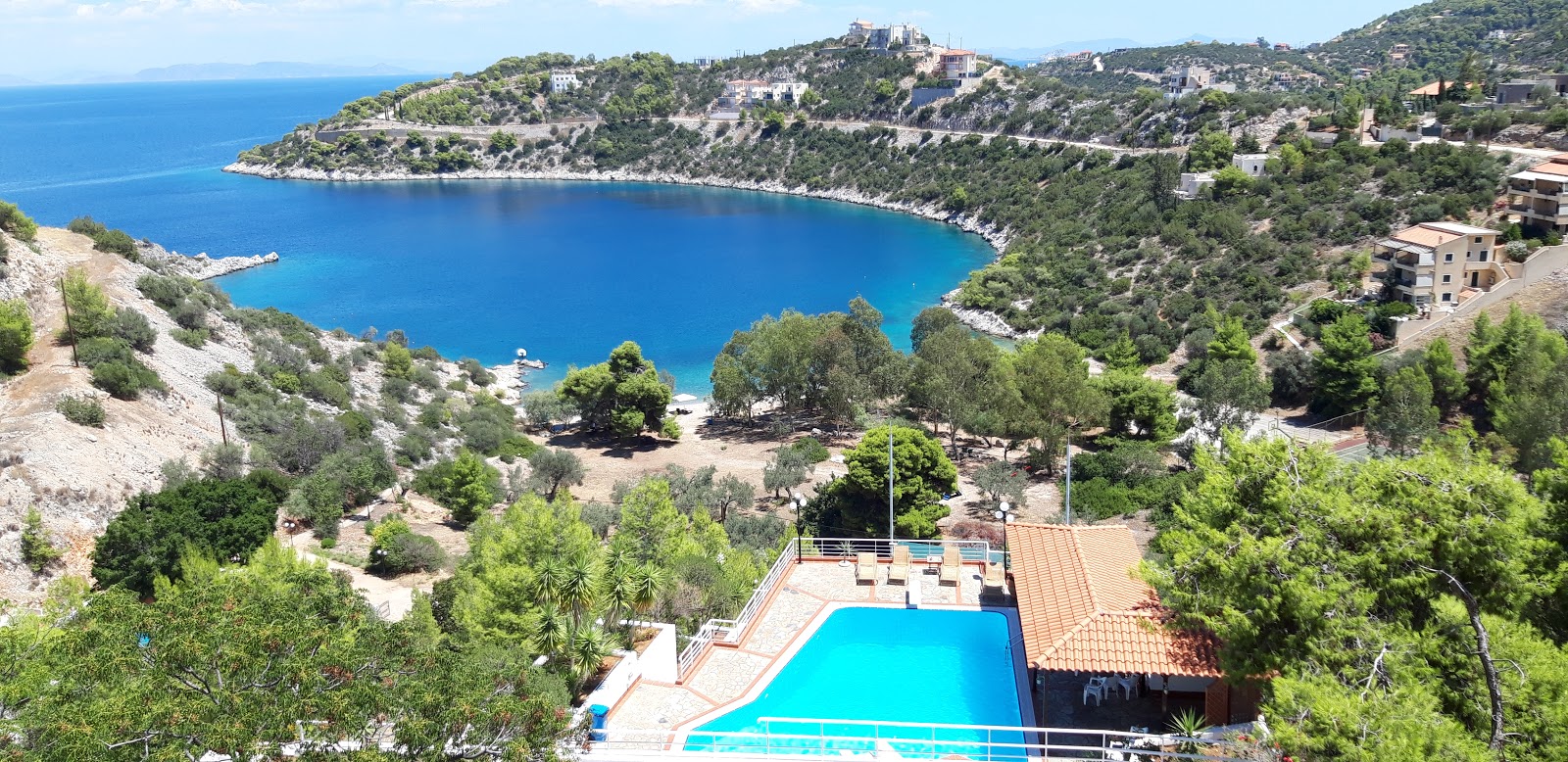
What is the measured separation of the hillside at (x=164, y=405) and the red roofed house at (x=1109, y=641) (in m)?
19.5

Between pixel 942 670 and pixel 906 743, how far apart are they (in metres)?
2.30

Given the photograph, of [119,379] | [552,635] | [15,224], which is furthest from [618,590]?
[15,224]

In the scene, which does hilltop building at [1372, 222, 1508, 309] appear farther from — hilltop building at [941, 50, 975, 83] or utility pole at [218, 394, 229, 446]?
hilltop building at [941, 50, 975, 83]

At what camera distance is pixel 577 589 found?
12.1m

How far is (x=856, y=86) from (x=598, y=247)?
5139 cm

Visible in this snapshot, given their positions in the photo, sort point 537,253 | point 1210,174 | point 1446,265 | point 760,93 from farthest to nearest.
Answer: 1. point 760,93
2. point 537,253
3. point 1210,174
4. point 1446,265

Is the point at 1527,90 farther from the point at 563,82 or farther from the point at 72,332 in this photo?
the point at 563,82

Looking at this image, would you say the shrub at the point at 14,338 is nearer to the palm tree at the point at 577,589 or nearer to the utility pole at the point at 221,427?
the utility pole at the point at 221,427

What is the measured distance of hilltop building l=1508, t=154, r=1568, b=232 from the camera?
138ft

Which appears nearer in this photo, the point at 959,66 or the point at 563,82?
the point at 959,66

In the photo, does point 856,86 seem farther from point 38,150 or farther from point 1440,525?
point 38,150

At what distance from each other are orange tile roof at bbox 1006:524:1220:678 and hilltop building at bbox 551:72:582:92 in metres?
135

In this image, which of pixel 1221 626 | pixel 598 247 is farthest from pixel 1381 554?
pixel 598 247

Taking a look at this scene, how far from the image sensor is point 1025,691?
38.1 feet
